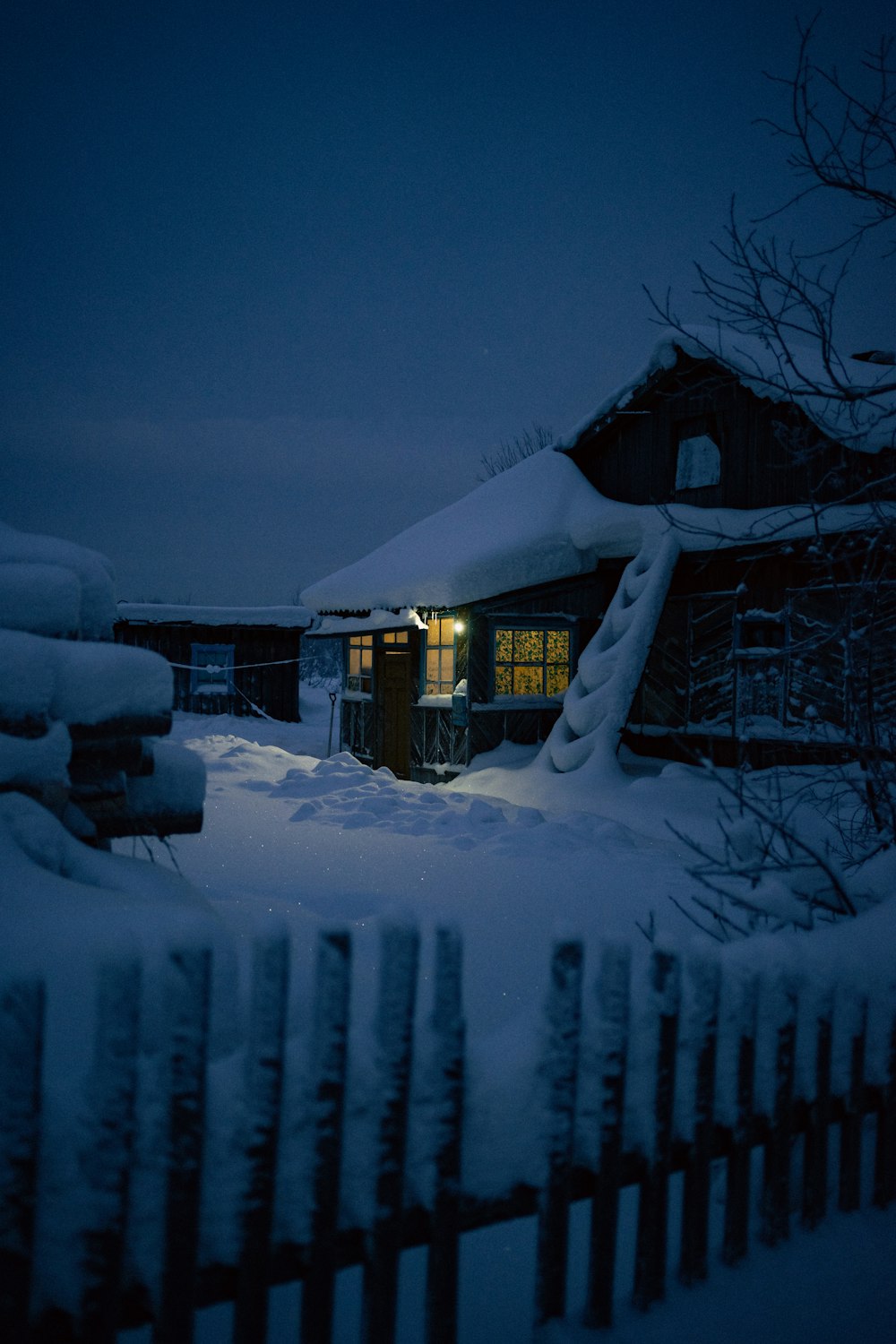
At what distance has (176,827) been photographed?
307cm

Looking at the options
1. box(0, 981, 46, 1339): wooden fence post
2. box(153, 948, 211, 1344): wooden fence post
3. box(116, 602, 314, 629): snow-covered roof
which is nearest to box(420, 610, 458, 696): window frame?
box(116, 602, 314, 629): snow-covered roof

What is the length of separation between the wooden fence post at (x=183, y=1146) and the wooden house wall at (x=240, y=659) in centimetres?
2326

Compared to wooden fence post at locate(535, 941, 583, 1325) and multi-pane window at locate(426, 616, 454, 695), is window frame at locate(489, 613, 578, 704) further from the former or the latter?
wooden fence post at locate(535, 941, 583, 1325)

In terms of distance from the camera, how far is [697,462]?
12.7m

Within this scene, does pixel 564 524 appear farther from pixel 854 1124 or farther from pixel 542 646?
pixel 854 1124

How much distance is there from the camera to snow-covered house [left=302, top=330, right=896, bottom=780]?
37.0 ft

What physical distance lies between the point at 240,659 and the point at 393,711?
10846mm

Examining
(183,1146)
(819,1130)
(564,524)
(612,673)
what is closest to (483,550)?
(564,524)

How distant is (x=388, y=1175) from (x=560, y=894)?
14.9ft

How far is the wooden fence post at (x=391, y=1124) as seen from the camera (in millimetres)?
1634

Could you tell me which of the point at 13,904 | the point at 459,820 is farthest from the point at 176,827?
the point at 459,820

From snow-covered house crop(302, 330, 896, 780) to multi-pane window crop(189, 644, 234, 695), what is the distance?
1109 centimetres

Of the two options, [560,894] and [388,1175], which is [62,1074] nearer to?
[388,1175]

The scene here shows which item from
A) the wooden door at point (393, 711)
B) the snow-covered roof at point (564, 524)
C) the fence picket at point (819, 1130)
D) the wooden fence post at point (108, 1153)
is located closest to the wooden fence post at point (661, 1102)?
the fence picket at point (819, 1130)
